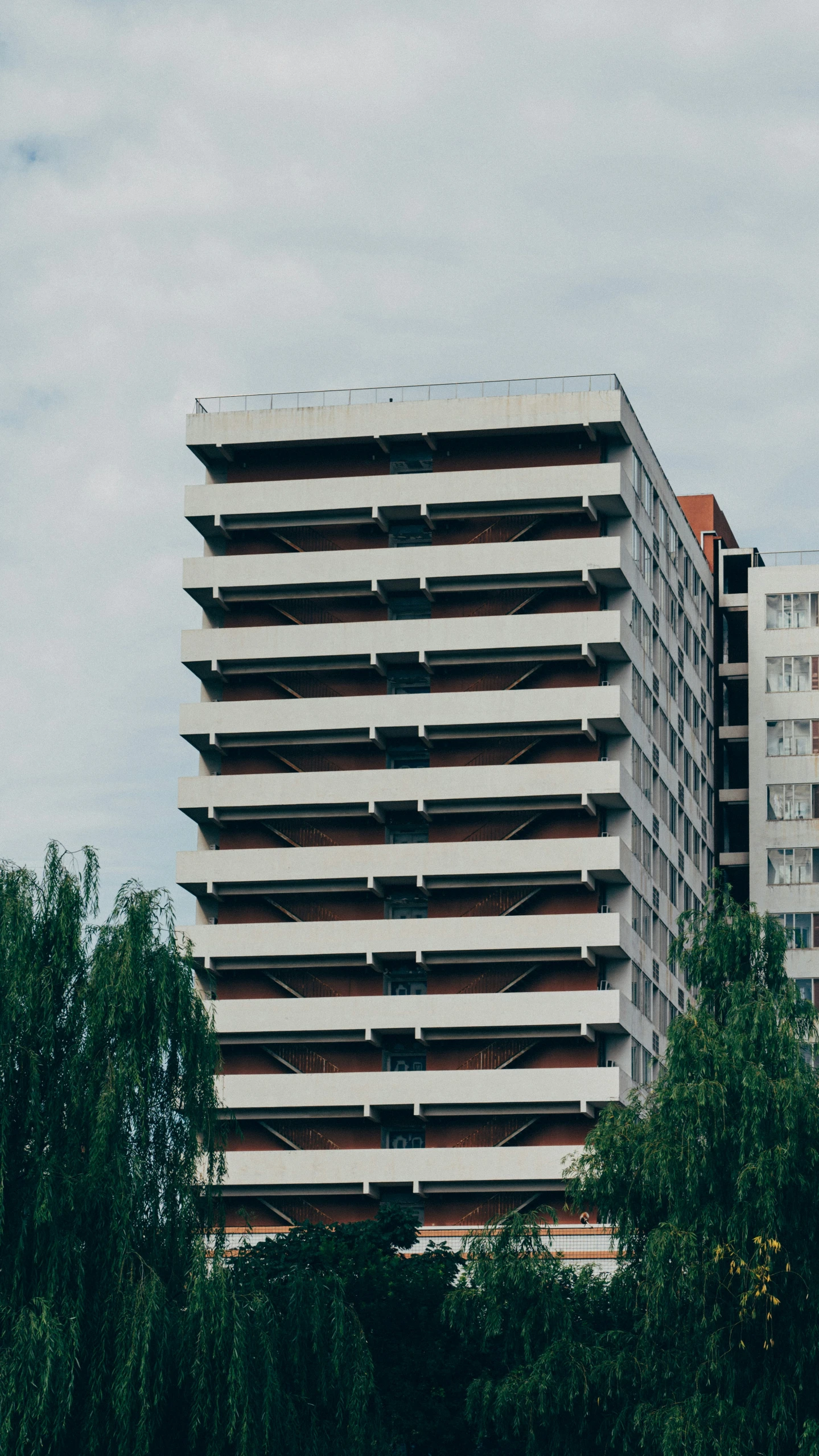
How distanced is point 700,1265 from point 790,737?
208ft

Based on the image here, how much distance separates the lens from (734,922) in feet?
160

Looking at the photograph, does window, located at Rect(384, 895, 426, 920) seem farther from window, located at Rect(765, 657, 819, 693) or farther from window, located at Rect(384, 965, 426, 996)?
window, located at Rect(765, 657, 819, 693)

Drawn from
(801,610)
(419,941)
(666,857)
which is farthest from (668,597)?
(419,941)

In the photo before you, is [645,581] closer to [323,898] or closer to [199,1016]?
[323,898]

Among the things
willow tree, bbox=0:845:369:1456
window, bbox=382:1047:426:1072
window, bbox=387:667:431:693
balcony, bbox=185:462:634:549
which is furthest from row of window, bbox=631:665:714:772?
willow tree, bbox=0:845:369:1456

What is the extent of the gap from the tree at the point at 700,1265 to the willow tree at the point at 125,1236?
4.39 metres

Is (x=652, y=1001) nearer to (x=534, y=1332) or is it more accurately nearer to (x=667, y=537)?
(x=667, y=537)

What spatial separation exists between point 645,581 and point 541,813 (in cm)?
1175

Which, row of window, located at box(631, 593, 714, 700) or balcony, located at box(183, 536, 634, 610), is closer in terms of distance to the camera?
balcony, located at box(183, 536, 634, 610)

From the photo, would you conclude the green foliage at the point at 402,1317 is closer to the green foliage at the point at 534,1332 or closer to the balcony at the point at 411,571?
the green foliage at the point at 534,1332

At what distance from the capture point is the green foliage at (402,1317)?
54156 millimetres

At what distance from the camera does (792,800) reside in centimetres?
10475

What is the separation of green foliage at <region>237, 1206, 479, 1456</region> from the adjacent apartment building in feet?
53.8

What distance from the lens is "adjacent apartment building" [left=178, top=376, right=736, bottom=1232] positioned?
79750mm
